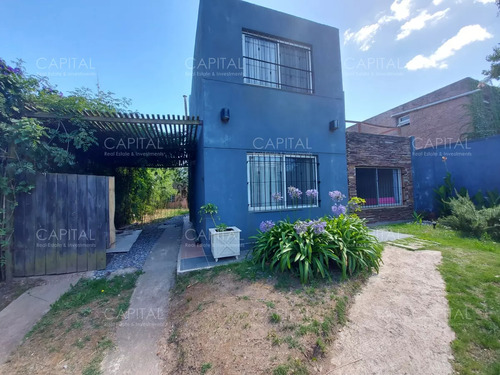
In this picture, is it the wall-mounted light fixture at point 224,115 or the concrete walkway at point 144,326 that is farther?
the wall-mounted light fixture at point 224,115

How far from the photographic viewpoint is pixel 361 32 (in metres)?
6.21

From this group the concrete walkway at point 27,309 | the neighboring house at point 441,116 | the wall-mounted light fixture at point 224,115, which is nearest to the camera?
the concrete walkway at point 27,309

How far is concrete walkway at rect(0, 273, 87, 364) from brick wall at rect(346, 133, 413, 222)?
23.1 ft

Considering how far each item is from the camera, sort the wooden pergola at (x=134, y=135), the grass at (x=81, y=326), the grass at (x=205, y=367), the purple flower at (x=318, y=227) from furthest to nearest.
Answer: the wooden pergola at (x=134, y=135) → the purple flower at (x=318, y=227) → the grass at (x=81, y=326) → the grass at (x=205, y=367)

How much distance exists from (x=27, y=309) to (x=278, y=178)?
4798 mm

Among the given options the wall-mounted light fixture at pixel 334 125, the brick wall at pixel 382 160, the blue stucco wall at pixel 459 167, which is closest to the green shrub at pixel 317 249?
the wall-mounted light fixture at pixel 334 125

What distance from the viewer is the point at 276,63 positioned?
17.6 ft

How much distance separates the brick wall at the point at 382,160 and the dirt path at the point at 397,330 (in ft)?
12.4

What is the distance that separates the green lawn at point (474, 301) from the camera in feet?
5.82

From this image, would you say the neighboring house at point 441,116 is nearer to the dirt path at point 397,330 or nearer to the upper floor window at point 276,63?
the upper floor window at point 276,63

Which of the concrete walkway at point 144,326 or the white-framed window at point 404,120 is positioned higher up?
the white-framed window at point 404,120

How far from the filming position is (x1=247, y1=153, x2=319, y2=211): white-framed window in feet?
16.1

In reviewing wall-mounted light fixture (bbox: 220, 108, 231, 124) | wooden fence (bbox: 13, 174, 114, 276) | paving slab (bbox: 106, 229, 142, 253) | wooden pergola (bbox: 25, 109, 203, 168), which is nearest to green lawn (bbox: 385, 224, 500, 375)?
wall-mounted light fixture (bbox: 220, 108, 231, 124)

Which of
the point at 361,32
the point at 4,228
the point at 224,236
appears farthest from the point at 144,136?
the point at 361,32
